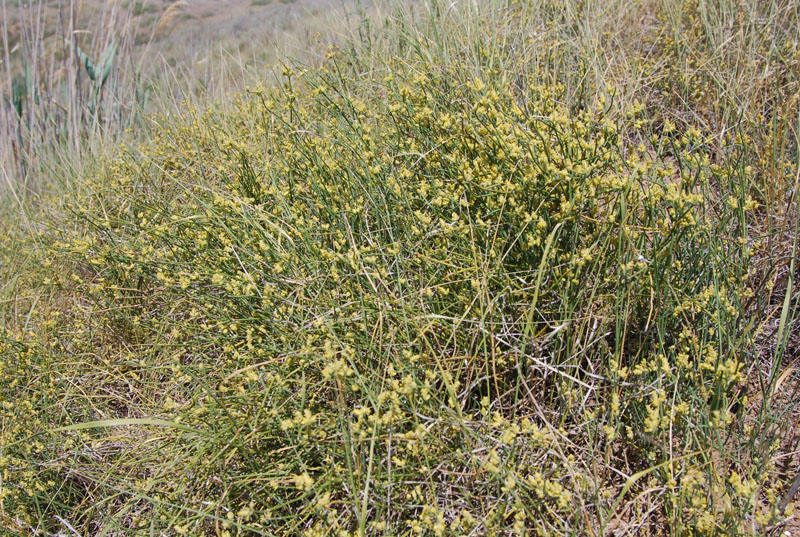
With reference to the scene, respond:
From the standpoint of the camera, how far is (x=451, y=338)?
5.79 feet

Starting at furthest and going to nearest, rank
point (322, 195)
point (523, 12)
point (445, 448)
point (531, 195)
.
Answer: point (523, 12) < point (322, 195) < point (531, 195) < point (445, 448)

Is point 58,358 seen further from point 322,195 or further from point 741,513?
point 741,513

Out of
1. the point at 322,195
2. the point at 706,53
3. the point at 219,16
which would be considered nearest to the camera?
the point at 322,195

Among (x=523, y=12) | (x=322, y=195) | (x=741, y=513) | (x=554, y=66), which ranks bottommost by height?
(x=741, y=513)

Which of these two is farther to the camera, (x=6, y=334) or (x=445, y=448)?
(x=6, y=334)

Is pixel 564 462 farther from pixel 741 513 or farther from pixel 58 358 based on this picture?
pixel 58 358

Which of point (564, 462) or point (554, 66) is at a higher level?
point (554, 66)

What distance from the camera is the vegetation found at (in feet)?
5.15

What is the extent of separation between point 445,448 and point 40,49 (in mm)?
4668

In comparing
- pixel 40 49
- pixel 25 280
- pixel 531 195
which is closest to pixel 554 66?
pixel 531 195

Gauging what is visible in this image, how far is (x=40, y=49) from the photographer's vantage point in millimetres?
4547

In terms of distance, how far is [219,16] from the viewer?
1418cm

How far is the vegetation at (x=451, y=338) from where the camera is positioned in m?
1.57

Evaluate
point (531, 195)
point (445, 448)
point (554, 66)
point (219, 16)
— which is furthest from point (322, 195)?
point (219, 16)
